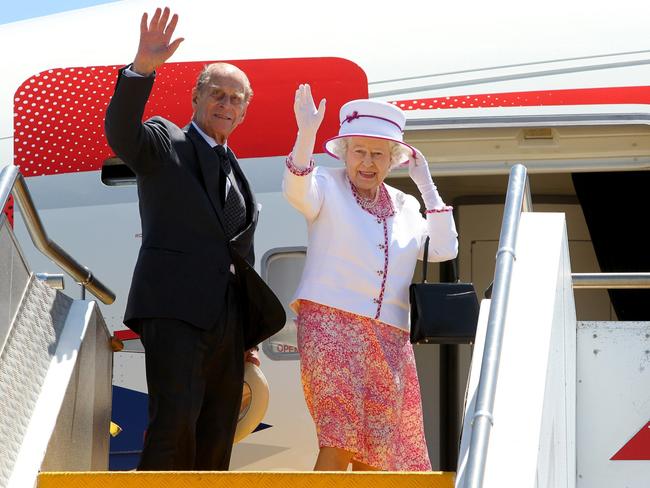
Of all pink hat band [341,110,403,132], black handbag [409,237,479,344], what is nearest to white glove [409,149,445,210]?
pink hat band [341,110,403,132]

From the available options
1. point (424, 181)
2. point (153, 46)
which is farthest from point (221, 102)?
point (424, 181)

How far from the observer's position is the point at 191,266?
13.1 feet

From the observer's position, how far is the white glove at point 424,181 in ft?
14.5

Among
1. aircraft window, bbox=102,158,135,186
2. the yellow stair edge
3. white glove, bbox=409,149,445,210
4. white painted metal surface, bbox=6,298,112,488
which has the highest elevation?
aircraft window, bbox=102,158,135,186

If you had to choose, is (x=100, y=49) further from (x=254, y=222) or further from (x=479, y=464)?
(x=479, y=464)

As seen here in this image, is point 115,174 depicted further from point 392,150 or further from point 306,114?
point 306,114

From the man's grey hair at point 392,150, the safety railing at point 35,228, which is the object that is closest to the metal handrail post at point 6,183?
the safety railing at point 35,228

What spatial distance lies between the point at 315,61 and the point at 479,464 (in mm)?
3551

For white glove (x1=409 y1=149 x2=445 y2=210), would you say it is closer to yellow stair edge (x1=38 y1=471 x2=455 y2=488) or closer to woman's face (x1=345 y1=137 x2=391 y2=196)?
woman's face (x1=345 y1=137 x2=391 y2=196)

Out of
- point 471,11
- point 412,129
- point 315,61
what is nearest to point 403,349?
point 412,129

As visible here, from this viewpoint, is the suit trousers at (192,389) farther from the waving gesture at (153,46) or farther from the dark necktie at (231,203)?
the waving gesture at (153,46)

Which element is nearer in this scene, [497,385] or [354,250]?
[497,385]

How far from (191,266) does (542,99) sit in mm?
2288

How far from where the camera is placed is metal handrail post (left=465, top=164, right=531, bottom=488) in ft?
8.59
